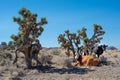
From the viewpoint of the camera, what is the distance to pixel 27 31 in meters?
21.4

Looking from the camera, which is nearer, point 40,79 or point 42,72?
point 40,79

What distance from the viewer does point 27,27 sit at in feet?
69.7

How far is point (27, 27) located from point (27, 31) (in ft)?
0.97

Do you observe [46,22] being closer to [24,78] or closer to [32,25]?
[32,25]

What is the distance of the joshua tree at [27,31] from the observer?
21.0 m

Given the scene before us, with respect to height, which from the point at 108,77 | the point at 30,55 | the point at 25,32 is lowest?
the point at 108,77

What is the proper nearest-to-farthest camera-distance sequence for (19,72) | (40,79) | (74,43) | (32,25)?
(40,79) < (19,72) < (32,25) < (74,43)

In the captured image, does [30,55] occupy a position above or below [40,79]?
above

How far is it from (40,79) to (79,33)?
1324 cm

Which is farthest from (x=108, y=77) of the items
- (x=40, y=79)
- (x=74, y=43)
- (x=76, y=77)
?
(x=74, y=43)

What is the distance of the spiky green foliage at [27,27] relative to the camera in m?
21.0

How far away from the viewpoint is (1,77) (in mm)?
17484

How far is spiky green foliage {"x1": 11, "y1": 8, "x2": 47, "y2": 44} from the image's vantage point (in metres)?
21.0

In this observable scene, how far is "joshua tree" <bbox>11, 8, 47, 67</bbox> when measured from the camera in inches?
828
